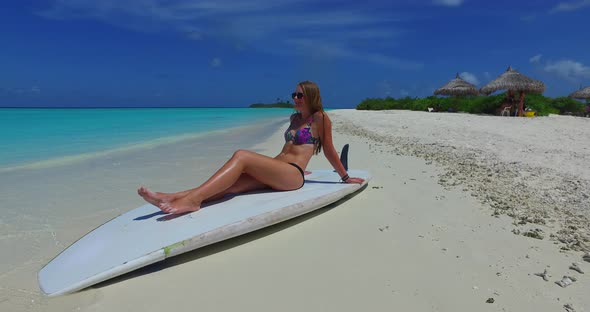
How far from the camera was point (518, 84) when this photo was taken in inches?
715

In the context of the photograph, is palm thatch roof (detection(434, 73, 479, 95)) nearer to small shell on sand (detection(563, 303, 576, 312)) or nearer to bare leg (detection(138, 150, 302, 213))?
bare leg (detection(138, 150, 302, 213))

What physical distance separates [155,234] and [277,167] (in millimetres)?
1215

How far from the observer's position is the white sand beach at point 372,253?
1.89m

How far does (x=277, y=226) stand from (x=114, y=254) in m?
1.32

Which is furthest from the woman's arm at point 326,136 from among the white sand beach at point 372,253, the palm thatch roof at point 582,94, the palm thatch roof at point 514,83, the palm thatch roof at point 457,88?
the palm thatch roof at point 582,94

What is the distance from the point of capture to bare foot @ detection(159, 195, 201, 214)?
8.50 feet

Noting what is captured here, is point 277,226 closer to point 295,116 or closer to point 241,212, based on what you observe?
point 241,212

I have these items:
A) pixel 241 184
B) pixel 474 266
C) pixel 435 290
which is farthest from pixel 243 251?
pixel 474 266

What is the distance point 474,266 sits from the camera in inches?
87.8

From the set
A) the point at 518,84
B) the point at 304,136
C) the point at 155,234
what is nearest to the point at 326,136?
the point at 304,136

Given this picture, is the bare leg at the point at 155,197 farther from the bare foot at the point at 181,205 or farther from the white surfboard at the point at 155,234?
the white surfboard at the point at 155,234

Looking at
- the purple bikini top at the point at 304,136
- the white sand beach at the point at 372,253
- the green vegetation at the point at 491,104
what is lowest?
the white sand beach at the point at 372,253

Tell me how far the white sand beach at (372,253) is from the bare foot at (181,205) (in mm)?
363

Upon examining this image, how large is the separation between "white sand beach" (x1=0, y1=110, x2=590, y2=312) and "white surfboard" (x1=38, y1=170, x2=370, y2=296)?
4.5 inches
